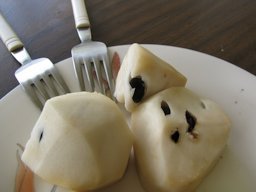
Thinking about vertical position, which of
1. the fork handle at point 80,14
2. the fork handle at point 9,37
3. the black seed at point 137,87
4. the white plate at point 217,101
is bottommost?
the white plate at point 217,101

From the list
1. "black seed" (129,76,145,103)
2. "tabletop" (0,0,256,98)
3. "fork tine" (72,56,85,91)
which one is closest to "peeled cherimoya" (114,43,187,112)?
"black seed" (129,76,145,103)

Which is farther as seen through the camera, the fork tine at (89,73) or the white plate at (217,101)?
the fork tine at (89,73)

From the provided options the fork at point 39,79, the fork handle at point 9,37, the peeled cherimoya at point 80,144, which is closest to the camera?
the peeled cherimoya at point 80,144

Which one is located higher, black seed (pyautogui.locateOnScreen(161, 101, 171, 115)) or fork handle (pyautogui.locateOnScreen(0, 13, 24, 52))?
fork handle (pyautogui.locateOnScreen(0, 13, 24, 52))

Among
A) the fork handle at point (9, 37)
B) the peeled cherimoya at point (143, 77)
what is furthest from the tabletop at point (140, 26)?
the peeled cherimoya at point (143, 77)

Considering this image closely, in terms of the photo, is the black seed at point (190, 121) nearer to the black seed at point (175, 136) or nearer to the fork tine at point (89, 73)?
the black seed at point (175, 136)

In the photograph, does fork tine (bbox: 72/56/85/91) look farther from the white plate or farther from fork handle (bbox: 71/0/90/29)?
fork handle (bbox: 71/0/90/29)
